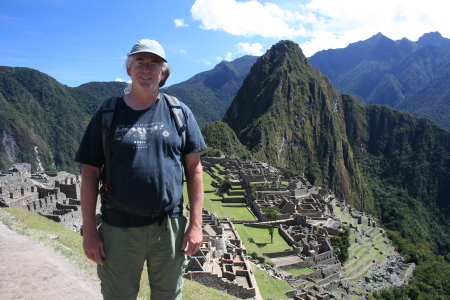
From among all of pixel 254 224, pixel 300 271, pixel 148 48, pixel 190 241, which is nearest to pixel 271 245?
pixel 300 271

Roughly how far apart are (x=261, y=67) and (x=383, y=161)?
7659 centimetres

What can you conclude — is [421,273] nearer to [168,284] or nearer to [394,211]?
[168,284]

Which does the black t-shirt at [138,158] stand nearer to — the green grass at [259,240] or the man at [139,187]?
the man at [139,187]

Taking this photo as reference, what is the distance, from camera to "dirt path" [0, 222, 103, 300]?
5.39m

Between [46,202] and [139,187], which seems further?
[46,202]

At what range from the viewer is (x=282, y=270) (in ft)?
75.5

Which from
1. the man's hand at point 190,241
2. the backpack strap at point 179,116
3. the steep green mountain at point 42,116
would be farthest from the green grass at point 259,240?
the steep green mountain at point 42,116

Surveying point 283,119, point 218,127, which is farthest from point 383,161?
point 218,127

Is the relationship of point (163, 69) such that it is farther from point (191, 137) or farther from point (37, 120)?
point (37, 120)

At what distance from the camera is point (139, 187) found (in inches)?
133

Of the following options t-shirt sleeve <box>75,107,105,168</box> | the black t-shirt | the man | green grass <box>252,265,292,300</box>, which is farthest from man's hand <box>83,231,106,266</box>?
green grass <box>252,265,292,300</box>

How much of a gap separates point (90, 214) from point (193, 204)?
112 cm

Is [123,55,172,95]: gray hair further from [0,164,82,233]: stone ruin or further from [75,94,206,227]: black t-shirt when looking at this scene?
[0,164,82,233]: stone ruin

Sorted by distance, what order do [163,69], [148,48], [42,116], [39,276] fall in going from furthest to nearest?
[42,116] < [39,276] < [163,69] < [148,48]
